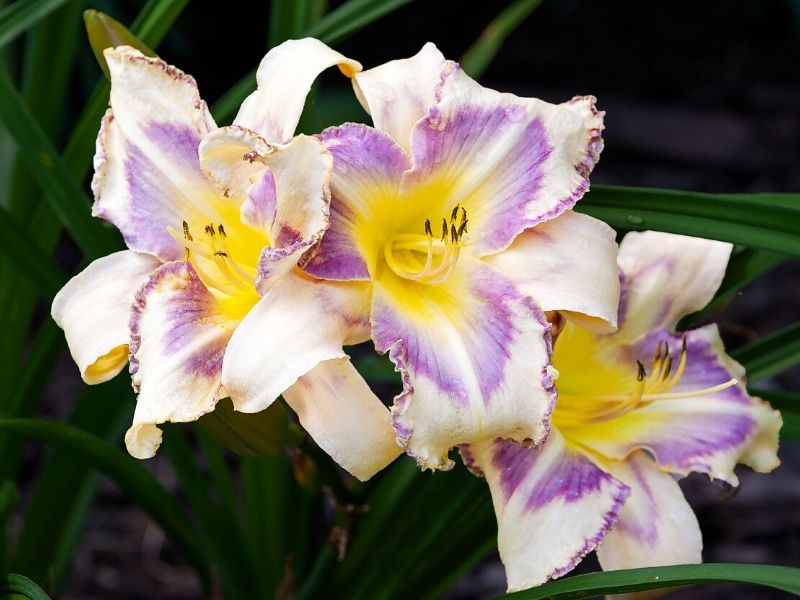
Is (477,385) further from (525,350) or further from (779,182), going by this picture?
(779,182)

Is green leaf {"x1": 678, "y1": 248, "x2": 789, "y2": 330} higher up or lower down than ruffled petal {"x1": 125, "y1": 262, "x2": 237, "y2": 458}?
lower down

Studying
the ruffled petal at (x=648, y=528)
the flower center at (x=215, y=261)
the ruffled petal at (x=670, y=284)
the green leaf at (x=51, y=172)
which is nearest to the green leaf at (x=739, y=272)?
the ruffled petal at (x=670, y=284)

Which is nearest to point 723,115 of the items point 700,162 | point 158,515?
point 700,162

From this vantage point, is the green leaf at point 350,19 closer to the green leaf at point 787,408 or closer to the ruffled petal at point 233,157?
the ruffled petal at point 233,157

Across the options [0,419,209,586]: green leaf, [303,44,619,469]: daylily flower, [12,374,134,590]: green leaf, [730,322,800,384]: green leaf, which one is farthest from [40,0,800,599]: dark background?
[303,44,619,469]: daylily flower

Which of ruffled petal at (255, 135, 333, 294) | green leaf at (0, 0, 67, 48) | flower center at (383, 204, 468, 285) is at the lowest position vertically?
flower center at (383, 204, 468, 285)

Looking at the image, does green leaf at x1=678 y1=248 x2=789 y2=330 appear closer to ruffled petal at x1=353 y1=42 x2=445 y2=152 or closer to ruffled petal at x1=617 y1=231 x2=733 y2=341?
ruffled petal at x1=617 y1=231 x2=733 y2=341

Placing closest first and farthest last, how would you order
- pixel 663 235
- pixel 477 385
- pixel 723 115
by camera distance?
1. pixel 477 385
2. pixel 663 235
3. pixel 723 115
